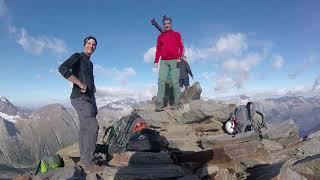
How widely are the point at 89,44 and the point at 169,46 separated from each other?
1043 cm

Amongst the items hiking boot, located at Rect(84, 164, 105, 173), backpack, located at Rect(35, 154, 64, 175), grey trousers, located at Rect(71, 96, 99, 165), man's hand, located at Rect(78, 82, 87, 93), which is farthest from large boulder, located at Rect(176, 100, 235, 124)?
man's hand, located at Rect(78, 82, 87, 93)

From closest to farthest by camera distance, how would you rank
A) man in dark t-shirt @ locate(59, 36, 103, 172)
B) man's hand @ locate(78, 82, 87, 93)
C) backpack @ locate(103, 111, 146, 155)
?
man's hand @ locate(78, 82, 87, 93)
man in dark t-shirt @ locate(59, 36, 103, 172)
backpack @ locate(103, 111, 146, 155)

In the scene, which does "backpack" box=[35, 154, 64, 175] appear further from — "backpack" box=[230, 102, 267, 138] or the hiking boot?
"backpack" box=[230, 102, 267, 138]

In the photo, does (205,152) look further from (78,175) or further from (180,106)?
(180,106)

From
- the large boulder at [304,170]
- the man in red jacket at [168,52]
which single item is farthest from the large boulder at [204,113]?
the large boulder at [304,170]

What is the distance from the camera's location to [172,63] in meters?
Answer: 23.5

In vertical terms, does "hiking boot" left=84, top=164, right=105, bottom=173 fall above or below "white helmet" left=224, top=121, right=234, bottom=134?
below

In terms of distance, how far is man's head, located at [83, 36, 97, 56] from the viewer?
13.4 m

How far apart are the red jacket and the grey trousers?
10576 millimetres

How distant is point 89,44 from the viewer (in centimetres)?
1343

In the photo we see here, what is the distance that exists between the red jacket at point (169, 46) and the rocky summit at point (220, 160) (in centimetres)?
481

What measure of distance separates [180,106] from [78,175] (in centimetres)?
1313

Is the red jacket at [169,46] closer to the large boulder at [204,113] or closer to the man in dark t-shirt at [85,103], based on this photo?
the large boulder at [204,113]

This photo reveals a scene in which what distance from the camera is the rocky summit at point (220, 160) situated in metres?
12.4
